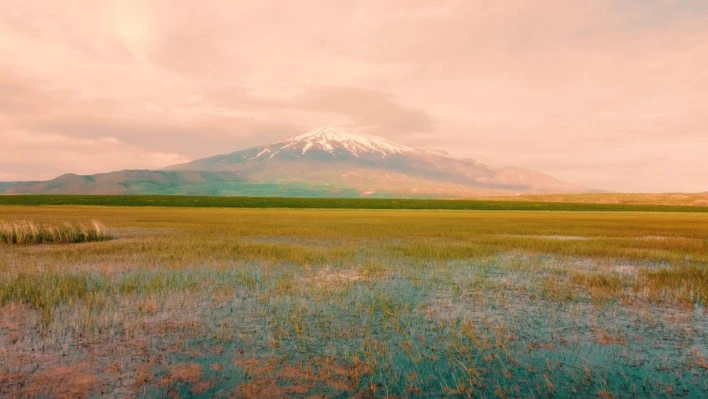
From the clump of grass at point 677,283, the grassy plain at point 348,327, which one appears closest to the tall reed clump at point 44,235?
the grassy plain at point 348,327

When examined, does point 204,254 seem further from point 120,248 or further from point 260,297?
point 260,297

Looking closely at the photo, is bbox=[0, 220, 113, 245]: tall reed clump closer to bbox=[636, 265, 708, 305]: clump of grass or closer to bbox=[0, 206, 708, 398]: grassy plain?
bbox=[0, 206, 708, 398]: grassy plain

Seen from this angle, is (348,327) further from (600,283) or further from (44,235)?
(44,235)

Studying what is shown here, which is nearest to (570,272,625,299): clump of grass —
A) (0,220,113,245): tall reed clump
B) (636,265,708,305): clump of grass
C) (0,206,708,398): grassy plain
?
(0,206,708,398): grassy plain

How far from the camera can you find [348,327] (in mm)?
11906

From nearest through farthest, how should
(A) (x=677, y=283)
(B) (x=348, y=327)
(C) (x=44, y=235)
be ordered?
(B) (x=348, y=327) → (A) (x=677, y=283) → (C) (x=44, y=235)

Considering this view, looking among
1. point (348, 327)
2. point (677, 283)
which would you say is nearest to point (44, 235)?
point (348, 327)

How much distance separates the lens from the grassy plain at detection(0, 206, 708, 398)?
8.58 m

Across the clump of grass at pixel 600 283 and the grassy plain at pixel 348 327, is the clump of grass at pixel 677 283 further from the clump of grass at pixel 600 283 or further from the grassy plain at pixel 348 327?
the clump of grass at pixel 600 283

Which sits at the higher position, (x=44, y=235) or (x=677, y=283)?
(x=44, y=235)

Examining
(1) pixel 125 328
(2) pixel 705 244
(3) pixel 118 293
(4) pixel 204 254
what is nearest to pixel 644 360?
(1) pixel 125 328

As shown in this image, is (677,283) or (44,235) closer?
(677,283)

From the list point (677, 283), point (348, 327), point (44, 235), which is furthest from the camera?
point (44, 235)

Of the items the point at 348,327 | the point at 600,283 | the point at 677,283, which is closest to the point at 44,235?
the point at 348,327
